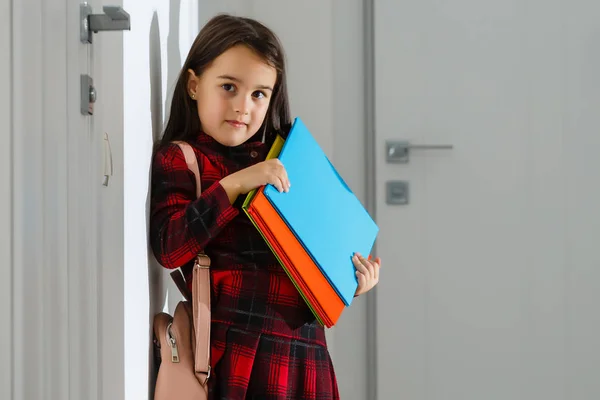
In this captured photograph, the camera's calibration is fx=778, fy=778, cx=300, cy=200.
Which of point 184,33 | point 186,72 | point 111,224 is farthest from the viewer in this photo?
point 184,33

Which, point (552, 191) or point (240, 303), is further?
point (552, 191)

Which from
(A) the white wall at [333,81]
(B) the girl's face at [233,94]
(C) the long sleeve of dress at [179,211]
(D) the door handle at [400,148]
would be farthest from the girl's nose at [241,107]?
(D) the door handle at [400,148]

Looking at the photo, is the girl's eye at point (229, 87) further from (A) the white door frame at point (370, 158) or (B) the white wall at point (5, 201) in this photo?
(A) the white door frame at point (370, 158)

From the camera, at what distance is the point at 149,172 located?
129cm

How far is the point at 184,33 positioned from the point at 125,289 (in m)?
0.77

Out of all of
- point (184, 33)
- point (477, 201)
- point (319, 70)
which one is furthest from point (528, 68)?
point (184, 33)

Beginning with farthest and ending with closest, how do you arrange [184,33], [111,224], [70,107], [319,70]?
[319,70] < [184,33] < [111,224] < [70,107]

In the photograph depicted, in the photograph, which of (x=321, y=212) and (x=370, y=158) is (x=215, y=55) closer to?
(x=321, y=212)

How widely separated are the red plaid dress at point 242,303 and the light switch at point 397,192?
111 centimetres

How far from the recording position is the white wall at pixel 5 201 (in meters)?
0.78

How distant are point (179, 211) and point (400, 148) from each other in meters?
1.24

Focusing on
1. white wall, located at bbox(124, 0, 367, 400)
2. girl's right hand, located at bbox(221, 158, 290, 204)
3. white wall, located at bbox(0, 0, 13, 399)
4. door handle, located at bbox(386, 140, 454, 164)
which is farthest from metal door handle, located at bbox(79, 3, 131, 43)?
door handle, located at bbox(386, 140, 454, 164)

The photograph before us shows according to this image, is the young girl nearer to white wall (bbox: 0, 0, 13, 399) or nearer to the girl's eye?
the girl's eye

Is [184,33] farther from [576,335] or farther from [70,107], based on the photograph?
[576,335]
